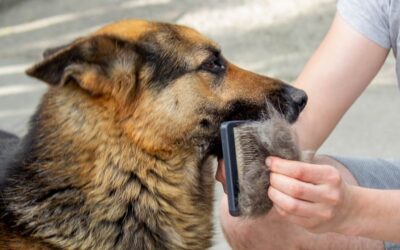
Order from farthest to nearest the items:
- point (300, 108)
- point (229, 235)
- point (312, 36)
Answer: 1. point (312, 36)
2. point (229, 235)
3. point (300, 108)

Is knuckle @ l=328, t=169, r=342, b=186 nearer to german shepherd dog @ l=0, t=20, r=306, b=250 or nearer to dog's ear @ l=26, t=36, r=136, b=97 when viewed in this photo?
german shepherd dog @ l=0, t=20, r=306, b=250

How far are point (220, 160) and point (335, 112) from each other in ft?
2.18

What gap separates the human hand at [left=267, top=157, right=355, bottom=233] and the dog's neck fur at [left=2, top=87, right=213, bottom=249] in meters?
0.44

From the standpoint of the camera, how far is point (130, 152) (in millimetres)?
2289

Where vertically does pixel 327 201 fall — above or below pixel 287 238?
above

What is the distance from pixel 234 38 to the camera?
5.53 metres

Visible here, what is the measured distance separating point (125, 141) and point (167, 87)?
0.22m

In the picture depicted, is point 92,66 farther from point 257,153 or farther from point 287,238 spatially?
point 287,238

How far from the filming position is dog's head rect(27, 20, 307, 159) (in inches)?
88.7

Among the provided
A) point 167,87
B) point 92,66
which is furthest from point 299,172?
point 92,66

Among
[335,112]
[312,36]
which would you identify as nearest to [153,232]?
[335,112]

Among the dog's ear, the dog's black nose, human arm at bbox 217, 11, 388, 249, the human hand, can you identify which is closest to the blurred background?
human arm at bbox 217, 11, 388, 249

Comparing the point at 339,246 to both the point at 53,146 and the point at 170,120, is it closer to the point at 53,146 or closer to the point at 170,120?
the point at 170,120

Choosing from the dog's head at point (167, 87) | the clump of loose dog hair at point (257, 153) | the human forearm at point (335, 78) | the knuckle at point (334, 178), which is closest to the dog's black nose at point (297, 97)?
the dog's head at point (167, 87)
